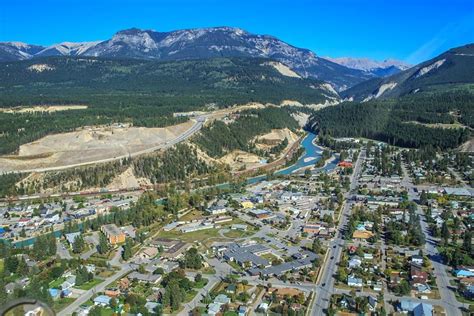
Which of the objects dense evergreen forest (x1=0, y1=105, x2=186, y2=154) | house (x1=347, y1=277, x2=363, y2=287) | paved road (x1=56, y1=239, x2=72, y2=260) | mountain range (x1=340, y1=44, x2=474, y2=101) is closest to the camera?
house (x1=347, y1=277, x2=363, y2=287)

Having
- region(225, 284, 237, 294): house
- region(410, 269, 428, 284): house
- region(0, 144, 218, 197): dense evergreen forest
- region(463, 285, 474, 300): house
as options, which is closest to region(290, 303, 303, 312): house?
region(225, 284, 237, 294): house

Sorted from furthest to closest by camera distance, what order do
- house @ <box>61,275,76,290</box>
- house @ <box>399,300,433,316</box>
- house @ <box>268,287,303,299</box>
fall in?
1. house @ <box>61,275,76,290</box>
2. house @ <box>268,287,303,299</box>
3. house @ <box>399,300,433,316</box>

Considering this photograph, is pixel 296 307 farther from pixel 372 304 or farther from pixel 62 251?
pixel 62 251

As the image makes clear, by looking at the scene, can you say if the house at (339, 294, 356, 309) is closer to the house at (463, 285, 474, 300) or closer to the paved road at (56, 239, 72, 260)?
the house at (463, 285, 474, 300)

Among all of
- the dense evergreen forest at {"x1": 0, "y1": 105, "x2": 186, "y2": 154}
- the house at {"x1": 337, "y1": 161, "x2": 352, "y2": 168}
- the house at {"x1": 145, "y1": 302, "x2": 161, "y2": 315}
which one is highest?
the dense evergreen forest at {"x1": 0, "y1": 105, "x2": 186, "y2": 154}

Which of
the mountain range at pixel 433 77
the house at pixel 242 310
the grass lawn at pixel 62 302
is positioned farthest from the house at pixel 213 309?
the mountain range at pixel 433 77

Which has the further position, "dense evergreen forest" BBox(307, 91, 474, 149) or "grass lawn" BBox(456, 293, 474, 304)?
"dense evergreen forest" BBox(307, 91, 474, 149)

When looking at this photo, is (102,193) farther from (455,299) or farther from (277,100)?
(277,100)

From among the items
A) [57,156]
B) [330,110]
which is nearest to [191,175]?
[57,156]
